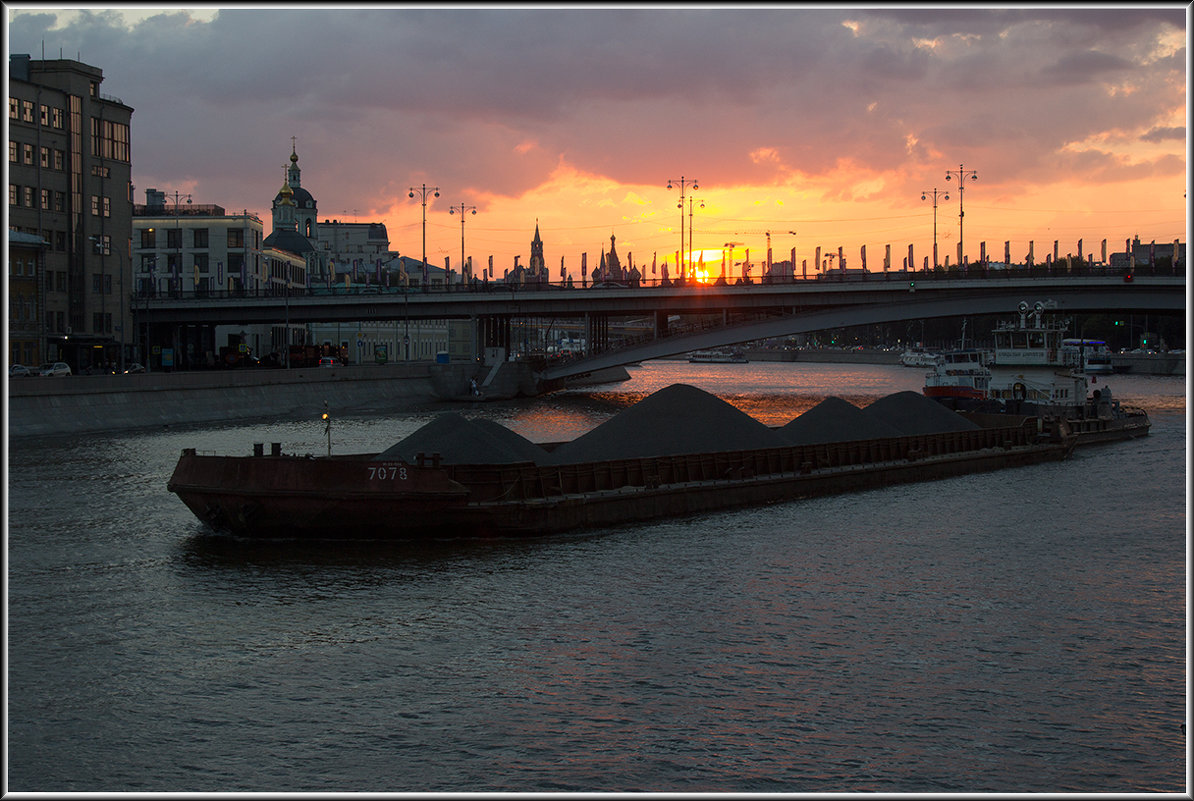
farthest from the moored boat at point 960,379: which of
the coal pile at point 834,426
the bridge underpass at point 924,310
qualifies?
the coal pile at point 834,426

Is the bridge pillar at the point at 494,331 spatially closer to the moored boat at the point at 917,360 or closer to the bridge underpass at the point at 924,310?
the bridge underpass at the point at 924,310

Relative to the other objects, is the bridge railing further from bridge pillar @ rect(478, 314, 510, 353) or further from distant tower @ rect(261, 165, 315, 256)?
distant tower @ rect(261, 165, 315, 256)

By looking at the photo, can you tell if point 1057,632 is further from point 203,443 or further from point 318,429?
point 318,429

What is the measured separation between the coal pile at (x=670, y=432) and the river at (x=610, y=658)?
149 inches

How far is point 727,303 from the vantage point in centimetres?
9312

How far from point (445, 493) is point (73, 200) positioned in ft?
230

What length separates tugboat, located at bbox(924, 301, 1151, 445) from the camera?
204ft

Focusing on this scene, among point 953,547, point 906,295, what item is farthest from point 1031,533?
point 906,295

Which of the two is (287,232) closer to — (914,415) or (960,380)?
(960,380)

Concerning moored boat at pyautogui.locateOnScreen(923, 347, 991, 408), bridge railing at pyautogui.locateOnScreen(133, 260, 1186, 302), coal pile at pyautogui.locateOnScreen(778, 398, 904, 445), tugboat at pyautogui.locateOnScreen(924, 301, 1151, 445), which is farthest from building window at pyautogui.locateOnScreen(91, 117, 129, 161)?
coal pile at pyautogui.locateOnScreen(778, 398, 904, 445)

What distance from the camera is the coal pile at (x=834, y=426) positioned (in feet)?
138

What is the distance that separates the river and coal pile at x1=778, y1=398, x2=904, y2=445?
849 centimetres

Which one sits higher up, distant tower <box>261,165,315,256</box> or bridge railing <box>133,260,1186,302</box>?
distant tower <box>261,165,315,256</box>

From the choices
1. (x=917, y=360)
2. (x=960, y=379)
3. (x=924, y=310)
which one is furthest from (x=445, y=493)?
(x=917, y=360)
